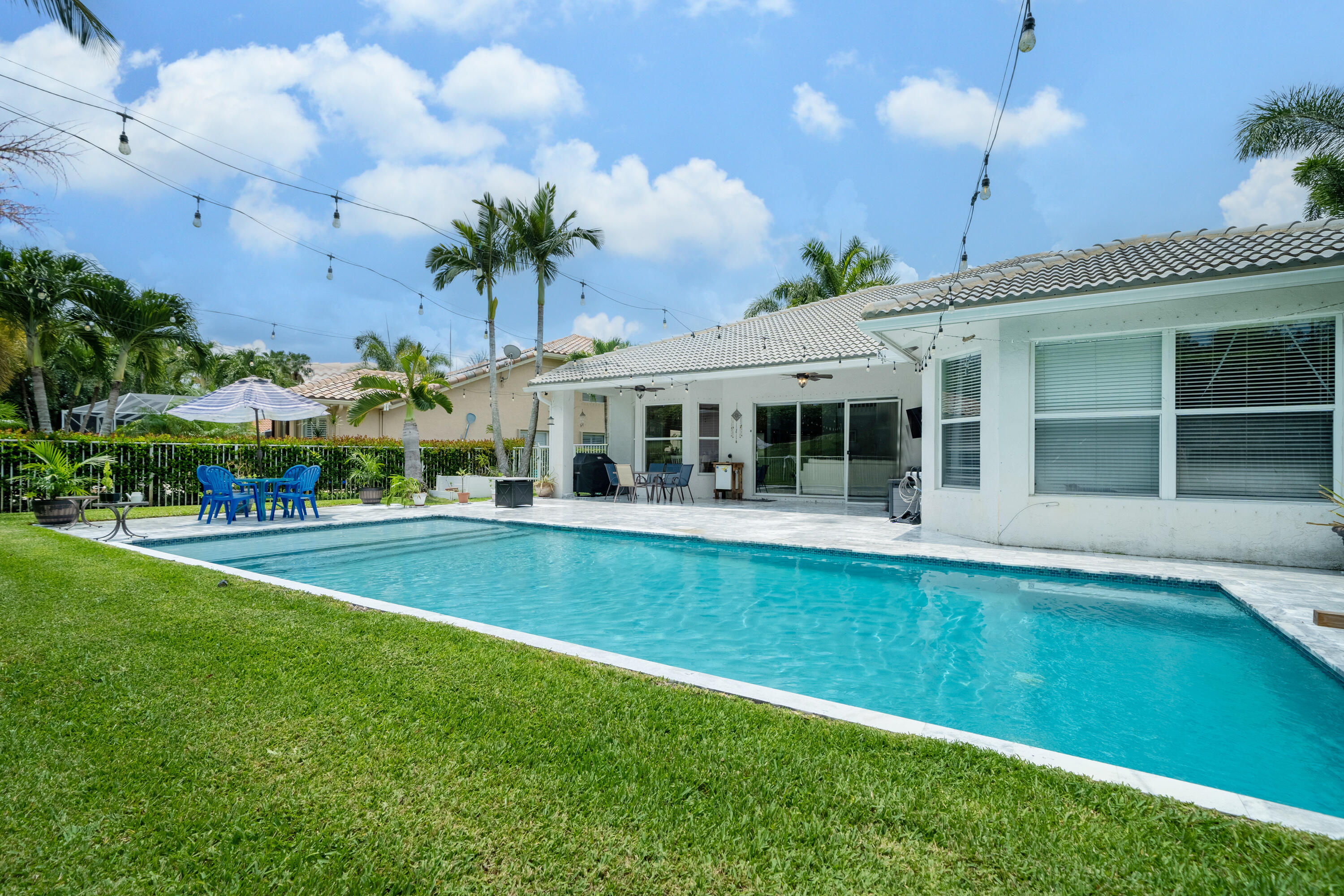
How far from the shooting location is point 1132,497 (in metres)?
7.52

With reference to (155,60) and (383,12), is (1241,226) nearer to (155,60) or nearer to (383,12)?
(383,12)

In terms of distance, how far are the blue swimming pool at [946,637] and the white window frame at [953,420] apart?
1.92m

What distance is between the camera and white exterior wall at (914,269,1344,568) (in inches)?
265

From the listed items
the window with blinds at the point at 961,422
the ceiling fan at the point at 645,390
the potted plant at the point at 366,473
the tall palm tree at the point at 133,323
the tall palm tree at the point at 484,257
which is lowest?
the potted plant at the point at 366,473

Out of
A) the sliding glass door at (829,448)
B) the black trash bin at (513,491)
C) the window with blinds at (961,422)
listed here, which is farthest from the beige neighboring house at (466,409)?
the window with blinds at (961,422)

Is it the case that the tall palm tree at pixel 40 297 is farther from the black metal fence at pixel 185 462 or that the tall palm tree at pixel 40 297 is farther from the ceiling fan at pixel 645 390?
the ceiling fan at pixel 645 390

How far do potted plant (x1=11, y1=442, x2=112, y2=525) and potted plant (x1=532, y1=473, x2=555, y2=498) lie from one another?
28.5 feet

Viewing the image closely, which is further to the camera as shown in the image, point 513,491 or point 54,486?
point 513,491

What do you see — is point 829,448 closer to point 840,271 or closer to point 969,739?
point 969,739

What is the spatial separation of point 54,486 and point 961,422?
1373 cm

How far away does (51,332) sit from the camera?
57.9ft

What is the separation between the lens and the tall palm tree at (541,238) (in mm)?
17625

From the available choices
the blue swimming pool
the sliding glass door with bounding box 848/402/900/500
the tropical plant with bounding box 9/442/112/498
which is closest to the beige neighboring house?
the sliding glass door with bounding box 848/402/900/500

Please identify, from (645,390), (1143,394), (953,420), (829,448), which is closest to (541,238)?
(645,390)
